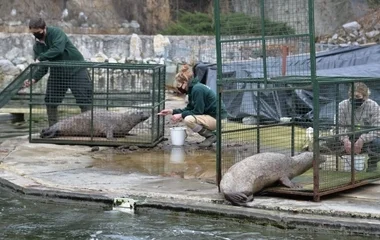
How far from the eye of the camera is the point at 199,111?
11250 millimetres

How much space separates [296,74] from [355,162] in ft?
4.24

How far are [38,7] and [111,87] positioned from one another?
26.7 m

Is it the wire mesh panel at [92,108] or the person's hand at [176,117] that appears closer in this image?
the person's hand at [176,117]

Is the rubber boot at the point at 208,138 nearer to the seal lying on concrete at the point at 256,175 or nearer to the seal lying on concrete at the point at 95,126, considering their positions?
the seal lying on concrete at the point at 95,126

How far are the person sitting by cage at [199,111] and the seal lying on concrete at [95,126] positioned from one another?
1.03m

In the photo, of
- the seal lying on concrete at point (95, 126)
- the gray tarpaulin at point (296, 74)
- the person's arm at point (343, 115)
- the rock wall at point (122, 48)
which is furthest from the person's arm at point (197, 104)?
the rock wall at point (122, 48)

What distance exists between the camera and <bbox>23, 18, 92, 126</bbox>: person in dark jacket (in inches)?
465

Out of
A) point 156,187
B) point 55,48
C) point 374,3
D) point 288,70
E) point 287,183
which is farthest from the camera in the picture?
point 374,3

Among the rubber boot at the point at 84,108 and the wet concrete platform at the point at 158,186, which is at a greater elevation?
the rubber boot at the point at 84,108

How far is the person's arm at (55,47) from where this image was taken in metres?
12.2

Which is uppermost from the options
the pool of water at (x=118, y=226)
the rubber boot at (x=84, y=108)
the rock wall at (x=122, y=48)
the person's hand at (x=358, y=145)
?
the rock wall at (x=122, y=48)

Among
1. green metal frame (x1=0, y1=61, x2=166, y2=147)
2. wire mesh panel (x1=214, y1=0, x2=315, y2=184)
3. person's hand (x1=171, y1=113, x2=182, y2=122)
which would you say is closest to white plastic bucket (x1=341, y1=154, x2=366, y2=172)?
wire mesh panel (x1=214, y1=0, x2=315, y2=184)

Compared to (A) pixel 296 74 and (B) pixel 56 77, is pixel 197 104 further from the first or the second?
(B) pixel 56 77

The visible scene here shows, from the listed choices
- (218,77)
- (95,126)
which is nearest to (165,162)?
(95,126)
